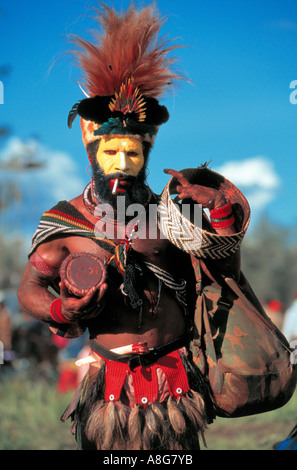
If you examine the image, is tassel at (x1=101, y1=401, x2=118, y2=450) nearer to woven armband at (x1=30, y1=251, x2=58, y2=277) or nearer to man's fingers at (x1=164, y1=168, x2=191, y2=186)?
woven armband at (x1=30, y1=251, x2=58, y2=277)

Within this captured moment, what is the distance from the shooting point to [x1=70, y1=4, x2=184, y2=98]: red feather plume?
11.8 ft

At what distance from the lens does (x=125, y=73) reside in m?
3.58

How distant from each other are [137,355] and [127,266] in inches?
20.9

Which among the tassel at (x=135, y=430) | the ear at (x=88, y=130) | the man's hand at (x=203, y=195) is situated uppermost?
the ear at (x=88, y=130)

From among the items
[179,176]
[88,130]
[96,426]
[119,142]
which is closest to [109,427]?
[96,426]

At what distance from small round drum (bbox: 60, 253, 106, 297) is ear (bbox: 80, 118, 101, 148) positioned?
2.77ft

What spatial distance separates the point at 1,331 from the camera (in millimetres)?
10055

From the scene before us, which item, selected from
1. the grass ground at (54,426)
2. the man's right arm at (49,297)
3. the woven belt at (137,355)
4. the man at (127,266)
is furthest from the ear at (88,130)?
the grass ground at (54,426)

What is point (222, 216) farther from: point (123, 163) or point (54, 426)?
point (54, 426)

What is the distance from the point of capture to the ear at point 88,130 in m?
3.62

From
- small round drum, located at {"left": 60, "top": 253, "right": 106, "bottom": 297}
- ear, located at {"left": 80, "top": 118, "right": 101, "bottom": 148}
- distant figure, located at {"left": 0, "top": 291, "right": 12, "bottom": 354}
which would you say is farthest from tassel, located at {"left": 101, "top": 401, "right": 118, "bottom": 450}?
distant figure, located at {"left": 0, "top": 291, "right": 12, "bottom": 354}

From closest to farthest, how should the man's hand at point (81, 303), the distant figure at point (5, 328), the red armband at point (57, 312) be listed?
the man's hand at point (81, 303) → the red armband at point (57, 312) → the distant figure at point (5, 328)

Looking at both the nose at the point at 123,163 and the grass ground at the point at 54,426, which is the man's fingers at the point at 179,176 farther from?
the grass ground at the point at 54,426

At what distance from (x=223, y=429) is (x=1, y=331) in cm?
421
